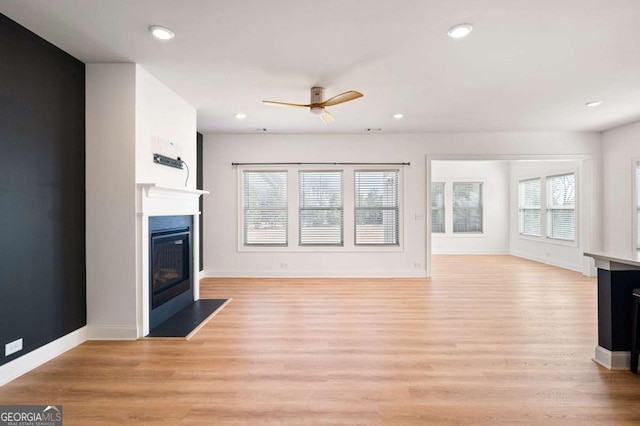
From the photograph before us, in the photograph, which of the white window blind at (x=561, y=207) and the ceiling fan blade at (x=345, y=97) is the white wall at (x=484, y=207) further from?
the ceiling fan blade at (x=345, y=97)

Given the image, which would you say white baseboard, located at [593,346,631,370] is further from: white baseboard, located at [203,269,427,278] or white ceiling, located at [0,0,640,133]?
white baseboard, located at [203,269,427,278]

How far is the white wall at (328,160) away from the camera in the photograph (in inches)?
241

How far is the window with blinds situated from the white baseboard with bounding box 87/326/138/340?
4.07m

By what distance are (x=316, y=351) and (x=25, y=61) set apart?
11.2 ft

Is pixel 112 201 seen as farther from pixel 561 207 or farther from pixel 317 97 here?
pixel 561 207

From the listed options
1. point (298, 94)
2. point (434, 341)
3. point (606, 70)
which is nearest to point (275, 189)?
point (298, 94)

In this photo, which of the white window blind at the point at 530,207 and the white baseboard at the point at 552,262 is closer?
the white baseboard at the point at 552,262

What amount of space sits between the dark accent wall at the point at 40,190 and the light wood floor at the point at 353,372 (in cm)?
44

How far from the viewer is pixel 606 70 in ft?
11.0

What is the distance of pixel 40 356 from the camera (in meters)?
2.63

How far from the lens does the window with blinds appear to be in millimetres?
6230

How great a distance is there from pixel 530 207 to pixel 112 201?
30.2ft

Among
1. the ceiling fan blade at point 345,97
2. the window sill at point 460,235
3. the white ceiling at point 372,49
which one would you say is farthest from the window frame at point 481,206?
the ceiling fan blade at point 345,97

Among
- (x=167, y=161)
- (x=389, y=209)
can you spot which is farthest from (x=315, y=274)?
(x=167, y=161)
